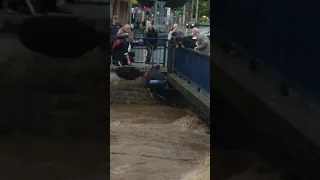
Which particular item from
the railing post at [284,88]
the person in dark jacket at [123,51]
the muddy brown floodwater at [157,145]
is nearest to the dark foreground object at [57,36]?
the railing post at [284,88]

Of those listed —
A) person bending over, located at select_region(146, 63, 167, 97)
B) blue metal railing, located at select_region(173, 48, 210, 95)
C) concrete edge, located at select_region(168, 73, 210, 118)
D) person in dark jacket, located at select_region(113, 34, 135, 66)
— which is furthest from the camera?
person in dark jacket, located at select_region(113, 34, 135, 66)

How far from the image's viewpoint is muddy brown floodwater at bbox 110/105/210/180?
21.7ft

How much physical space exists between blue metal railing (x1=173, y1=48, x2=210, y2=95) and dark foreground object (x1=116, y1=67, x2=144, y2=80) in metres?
1.01

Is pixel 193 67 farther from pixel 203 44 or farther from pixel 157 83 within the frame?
pixel 157 83

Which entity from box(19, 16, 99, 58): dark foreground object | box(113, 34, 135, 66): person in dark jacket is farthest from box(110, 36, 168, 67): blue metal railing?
box(19, 16, 99, 58): dark foreground object

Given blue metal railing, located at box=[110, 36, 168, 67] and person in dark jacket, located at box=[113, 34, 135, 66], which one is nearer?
person in dark jacket, located at box=[113, 34, 135, 66]

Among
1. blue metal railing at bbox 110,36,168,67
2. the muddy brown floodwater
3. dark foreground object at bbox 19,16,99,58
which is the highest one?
dark foreground object at bbox 19,16,99,58

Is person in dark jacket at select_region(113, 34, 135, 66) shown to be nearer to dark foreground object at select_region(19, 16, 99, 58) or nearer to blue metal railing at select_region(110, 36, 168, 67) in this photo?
blue metal railing at select_region(110, 36, 168, 67)

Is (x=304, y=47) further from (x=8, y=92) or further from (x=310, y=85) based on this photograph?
(x=8, y=92)

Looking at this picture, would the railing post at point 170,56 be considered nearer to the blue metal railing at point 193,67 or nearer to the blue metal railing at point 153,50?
the blue metal railing at point 193,67

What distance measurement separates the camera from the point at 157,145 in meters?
8.22

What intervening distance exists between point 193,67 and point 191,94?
1.97 ft

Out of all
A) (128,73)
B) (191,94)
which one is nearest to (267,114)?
(191,94)

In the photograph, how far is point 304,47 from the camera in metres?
2.81
